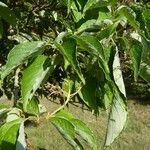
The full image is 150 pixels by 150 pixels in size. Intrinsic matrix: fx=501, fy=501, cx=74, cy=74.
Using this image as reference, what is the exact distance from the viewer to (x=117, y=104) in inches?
36.2

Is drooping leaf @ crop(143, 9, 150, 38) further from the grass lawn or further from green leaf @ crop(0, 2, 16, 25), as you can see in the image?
the grass lawn

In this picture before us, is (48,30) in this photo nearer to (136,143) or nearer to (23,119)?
(23,119)

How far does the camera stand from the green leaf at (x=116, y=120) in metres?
0.91

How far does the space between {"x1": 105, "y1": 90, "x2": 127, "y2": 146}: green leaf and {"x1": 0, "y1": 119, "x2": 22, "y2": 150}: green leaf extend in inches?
6.8

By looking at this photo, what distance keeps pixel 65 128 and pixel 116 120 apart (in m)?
0.12

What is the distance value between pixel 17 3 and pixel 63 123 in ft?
3.06

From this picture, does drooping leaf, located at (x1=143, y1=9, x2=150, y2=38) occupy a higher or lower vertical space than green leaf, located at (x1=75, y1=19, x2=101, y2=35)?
lower

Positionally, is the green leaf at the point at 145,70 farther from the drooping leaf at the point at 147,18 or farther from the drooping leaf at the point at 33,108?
the drooping leaf at the point at 33,108

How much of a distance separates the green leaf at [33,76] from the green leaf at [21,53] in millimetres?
30

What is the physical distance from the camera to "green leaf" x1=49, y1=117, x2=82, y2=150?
0.84 metres

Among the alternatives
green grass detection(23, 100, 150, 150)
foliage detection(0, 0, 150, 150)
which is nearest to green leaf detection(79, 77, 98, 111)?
foliage detection(0, 0, 150, 150)

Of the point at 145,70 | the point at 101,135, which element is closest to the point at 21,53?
the point at 145,70

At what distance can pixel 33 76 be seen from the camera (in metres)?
0.89

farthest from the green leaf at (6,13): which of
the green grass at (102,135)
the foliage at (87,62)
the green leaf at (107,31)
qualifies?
the green grass at (102,135)
